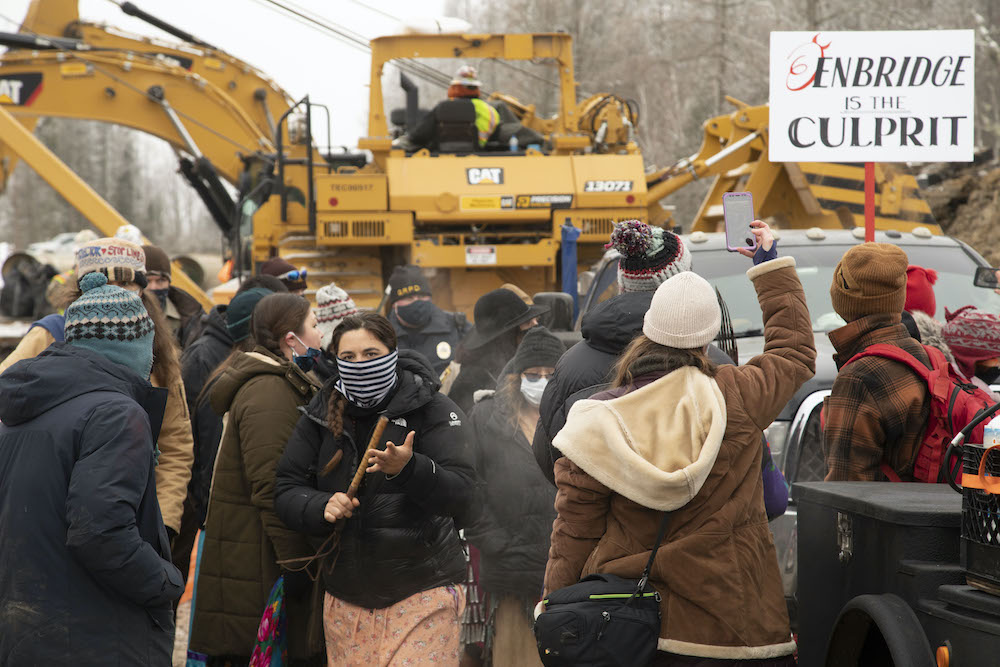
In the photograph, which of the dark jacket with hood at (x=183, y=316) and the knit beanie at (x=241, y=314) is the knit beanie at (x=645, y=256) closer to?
the knit beanie at (x=241, y=314)

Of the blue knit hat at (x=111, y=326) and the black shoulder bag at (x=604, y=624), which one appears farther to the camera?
the blue knit hat at (x=111, y=326)

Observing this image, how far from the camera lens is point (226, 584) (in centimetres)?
445

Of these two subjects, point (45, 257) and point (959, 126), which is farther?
point (45, 257)

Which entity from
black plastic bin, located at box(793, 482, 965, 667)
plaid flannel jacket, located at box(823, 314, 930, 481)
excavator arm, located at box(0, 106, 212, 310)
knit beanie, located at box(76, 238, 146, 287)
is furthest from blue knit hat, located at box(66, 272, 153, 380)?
excavator arm, located at box(0, 106, 212, 310)

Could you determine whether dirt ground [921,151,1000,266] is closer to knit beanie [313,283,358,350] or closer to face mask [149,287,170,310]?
face mask [149,287,170,310]

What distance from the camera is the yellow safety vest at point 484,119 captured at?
1213cm

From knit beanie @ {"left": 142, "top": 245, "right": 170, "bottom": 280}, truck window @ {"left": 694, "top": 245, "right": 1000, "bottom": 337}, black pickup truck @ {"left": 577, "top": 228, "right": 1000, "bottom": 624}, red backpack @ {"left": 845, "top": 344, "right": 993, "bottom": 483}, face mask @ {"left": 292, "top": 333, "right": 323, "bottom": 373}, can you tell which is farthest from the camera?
knit beanie @ {"left": 142, "top": 245, "right": 170, "bottom": 280}

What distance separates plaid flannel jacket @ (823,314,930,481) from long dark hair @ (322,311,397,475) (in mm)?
1542

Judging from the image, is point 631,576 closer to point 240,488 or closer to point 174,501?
point 240,488

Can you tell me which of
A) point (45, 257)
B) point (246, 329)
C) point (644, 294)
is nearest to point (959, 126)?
point (644, 294)

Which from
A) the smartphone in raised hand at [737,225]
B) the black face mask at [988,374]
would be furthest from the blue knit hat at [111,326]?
the black face mask at [988,374]

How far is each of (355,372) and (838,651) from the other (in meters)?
1.81

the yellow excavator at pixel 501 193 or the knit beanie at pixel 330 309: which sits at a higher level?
the yellow excavator at pixel 501 193

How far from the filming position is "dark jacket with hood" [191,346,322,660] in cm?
437
